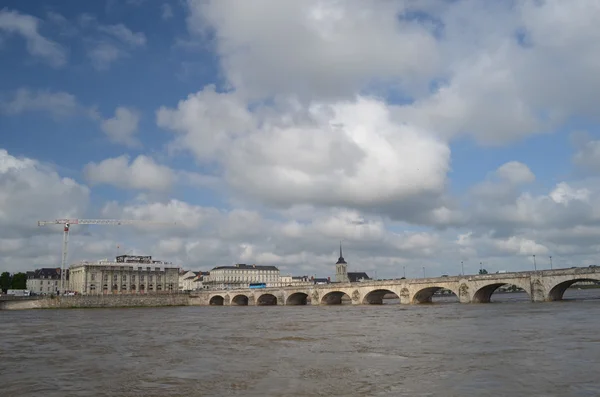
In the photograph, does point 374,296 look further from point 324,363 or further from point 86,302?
point 324,363

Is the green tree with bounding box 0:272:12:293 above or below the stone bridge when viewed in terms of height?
above

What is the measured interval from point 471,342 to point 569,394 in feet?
41.7

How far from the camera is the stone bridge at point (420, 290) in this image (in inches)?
2435

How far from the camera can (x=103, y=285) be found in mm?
138000

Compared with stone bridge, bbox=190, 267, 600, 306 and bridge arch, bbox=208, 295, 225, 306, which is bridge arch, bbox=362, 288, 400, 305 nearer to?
stone bridge, bbox=190, 267, 600, 306

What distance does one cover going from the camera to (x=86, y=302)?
104375mm

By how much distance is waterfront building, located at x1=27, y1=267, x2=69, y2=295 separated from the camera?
15675cm

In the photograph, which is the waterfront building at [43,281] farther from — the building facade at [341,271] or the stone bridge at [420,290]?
the building facade at [341,271]

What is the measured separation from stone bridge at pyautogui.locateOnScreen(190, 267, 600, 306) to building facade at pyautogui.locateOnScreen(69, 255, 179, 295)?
1138 inches

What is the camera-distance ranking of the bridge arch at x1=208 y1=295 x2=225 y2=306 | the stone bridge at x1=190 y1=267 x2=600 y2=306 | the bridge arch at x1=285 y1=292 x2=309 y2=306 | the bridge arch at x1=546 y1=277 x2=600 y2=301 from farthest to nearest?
the bridge arch at x1=208 y1=295 x2=225 y2=306
the bridge arch at x1=285 y1=292 x2=309 y2=306
the stone bridge at x1=190 y1=267 x2=600 y2=306
the bridge arch at x1=546 y1=277 x2=600 y2=301

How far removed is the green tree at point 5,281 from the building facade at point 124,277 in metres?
16.3

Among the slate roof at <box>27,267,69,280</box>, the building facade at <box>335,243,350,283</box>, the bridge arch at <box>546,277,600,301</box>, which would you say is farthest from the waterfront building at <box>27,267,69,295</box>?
the bridge arch at <box>546,277,600,301</box>

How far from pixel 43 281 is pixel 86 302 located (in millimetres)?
64365

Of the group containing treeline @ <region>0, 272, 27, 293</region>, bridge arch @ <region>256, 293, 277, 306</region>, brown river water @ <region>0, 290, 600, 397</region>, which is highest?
treeline @ <region>0, 272, 27, 293</region>
